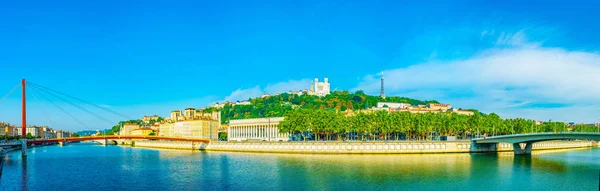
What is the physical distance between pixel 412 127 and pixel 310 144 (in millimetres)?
15200

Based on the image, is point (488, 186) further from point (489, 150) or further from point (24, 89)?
point (24, 89)

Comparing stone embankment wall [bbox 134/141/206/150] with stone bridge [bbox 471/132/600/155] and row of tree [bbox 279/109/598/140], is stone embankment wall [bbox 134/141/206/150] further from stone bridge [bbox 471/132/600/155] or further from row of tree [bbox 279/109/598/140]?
stone bridge [bbox 471/132/600/155]

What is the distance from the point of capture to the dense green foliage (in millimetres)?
144125

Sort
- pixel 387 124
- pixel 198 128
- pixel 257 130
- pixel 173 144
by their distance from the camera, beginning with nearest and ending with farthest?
pixel 387 124, pixel 173 144, pixel 257 130, pixel 198 128

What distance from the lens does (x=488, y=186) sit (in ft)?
105

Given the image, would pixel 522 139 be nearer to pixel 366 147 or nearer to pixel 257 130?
pixel 366 147

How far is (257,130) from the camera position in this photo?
10525 cm

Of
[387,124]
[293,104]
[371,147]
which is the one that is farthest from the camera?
[293,104]

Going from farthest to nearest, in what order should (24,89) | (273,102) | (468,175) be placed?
1. (273,102)
2. (24,89)
3. (468,175)

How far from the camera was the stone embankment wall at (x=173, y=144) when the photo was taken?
82.4 meters

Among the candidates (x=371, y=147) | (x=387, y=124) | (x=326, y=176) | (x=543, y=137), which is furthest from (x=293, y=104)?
(x=326, y=176)

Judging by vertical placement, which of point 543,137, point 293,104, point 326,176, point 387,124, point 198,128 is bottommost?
point 326,176

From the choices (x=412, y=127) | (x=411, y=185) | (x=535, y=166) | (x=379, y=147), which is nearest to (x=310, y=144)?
(x=379, y=147)

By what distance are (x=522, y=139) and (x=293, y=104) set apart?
110 metres
